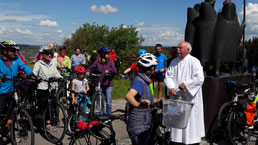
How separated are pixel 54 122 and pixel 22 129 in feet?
2.06

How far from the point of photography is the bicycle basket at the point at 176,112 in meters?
3.01

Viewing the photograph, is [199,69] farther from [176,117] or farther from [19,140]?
[19,140]

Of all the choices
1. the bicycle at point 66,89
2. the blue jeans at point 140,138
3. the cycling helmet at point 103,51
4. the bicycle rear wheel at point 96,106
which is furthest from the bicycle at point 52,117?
the blue jeans at point 140,138

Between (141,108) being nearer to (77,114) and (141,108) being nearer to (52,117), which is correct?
(77,114)

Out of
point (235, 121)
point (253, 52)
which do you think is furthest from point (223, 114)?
point (253, 52)

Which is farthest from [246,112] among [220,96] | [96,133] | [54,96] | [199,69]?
[54,96]

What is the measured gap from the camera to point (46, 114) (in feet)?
17.5

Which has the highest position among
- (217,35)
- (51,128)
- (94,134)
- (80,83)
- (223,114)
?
(217,35)

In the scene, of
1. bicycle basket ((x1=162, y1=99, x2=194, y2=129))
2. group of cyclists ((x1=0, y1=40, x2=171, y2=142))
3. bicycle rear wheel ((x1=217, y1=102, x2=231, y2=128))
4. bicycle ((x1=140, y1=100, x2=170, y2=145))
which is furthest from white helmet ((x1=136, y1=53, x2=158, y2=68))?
bicycle rear wheel ((x1=217, y1=102, x2=231, y2=128))

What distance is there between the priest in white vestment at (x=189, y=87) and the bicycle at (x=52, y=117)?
2192 mm

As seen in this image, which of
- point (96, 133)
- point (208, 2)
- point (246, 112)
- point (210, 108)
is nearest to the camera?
point (96, 133)

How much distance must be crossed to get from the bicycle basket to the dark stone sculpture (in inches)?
127

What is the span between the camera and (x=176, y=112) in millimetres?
3014

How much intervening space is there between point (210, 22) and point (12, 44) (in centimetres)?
439
